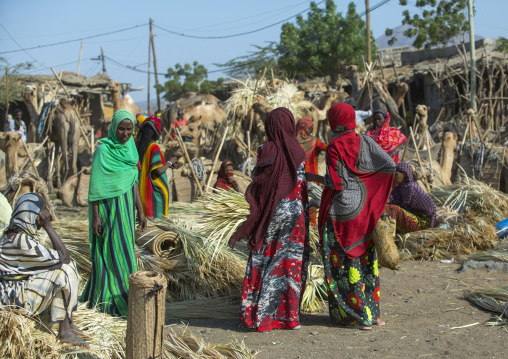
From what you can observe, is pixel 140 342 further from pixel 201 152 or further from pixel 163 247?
pixel 201 152

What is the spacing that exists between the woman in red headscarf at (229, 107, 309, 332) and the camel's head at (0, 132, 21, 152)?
610 centimetres

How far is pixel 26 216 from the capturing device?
314 cm

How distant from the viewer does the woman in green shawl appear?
13.6 ft

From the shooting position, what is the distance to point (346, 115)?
159 inches

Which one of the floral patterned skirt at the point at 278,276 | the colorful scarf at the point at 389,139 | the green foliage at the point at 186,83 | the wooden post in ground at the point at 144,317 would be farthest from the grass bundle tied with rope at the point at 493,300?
the green foliage at the point at 186,83

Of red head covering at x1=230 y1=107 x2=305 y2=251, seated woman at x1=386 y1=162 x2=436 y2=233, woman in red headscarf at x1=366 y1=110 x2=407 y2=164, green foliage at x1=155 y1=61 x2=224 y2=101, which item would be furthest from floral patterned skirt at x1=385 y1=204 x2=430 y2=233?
green foliage at x1=155 y1=61 x2=224 y2=101

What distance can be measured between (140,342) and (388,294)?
8.95 ft

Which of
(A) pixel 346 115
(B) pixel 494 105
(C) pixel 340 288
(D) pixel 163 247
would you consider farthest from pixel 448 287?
(B) pixel 494 105

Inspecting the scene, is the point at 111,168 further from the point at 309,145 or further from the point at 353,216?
the point at 309,145

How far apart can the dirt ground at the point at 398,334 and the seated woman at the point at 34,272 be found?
1.07m

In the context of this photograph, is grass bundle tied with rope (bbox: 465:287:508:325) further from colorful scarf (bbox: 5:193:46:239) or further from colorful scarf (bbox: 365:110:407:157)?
colorful scarf (bbox: 5:193:46:239)

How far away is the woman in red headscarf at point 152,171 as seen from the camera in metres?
5.60

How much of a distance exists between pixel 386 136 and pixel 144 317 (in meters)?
4.24

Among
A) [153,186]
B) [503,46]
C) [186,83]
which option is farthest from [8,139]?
[186,83]
